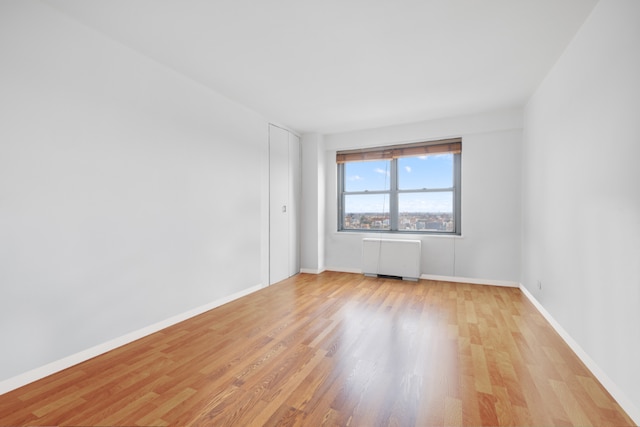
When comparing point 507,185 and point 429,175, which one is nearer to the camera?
point 507,185

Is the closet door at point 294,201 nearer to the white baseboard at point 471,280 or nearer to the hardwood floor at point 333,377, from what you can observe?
the hardwood floor at point 333,377

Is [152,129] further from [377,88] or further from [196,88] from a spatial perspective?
[377,88]

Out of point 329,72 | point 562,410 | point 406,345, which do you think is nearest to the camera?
point 562,410

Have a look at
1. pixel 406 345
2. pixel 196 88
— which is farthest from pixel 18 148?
pixel 406 345

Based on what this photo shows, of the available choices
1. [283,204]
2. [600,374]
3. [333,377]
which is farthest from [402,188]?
[333,377]

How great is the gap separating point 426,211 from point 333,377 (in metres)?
3.94

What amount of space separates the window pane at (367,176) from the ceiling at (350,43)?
1761 millimetres

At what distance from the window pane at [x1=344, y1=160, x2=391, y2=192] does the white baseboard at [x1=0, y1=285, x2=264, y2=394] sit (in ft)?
11.6

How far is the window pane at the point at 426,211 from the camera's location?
17.2ft

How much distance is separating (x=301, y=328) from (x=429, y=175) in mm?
3679

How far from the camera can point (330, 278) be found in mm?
5359

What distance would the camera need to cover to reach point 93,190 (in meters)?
2.50

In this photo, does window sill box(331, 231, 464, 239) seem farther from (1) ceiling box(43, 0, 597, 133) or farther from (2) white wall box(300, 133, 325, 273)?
(1) ceiling box(43, 0, 597, 133)

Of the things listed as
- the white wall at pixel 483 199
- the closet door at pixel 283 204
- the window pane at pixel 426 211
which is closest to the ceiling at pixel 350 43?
the white wall at pixel 483 199
